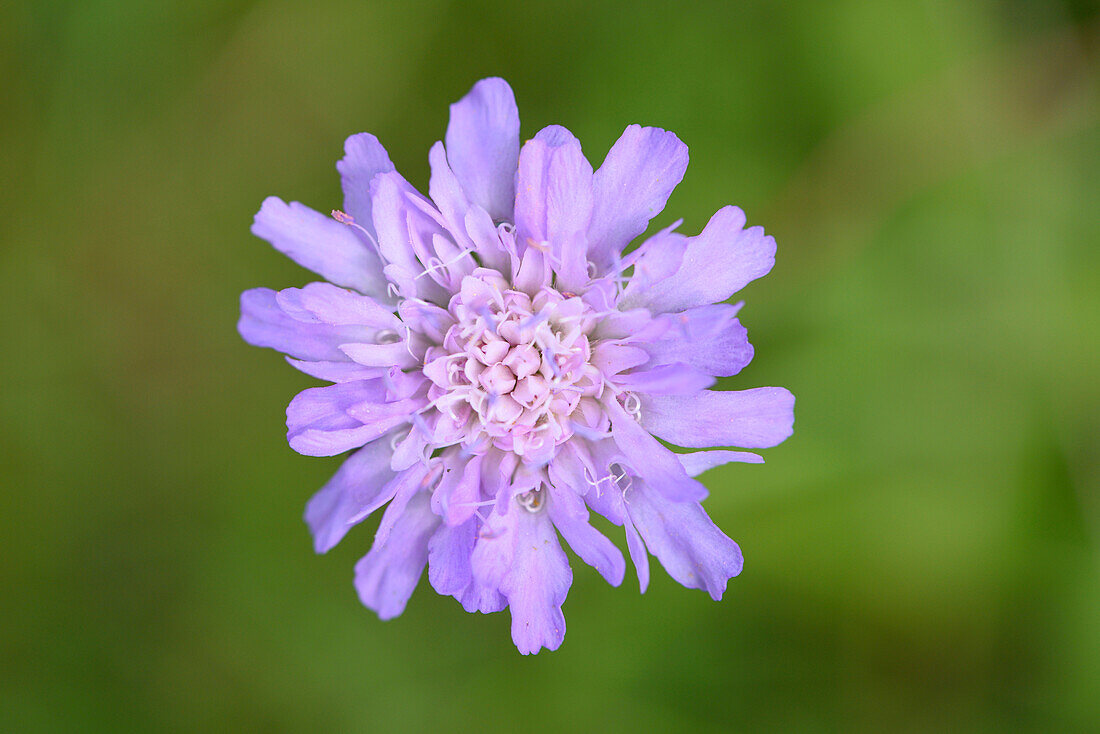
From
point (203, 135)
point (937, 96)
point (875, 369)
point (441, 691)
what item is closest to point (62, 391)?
point (203, 135)

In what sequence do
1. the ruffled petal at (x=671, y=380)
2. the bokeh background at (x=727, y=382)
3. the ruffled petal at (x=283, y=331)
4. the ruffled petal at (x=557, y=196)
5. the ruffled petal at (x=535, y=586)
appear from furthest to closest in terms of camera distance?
1. the bokeh background at (x=727, y=382)
2. the ruffled petal at (x=283, y=331)
3. the ruffled petal at (x=535, y=586)
4. the ruffled petal at (x=557, y=196)
5. the ruffled petal at (x=671, y=380)

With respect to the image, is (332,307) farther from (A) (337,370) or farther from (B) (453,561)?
(B) (453,561)

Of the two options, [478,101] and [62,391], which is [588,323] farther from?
[62,391]

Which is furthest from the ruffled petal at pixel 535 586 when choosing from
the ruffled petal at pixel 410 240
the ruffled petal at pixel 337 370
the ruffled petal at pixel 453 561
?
the ruffled petal at pixel 410 240

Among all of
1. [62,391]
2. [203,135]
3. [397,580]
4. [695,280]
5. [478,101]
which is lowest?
[397,580]

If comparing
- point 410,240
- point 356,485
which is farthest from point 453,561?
point 410,240

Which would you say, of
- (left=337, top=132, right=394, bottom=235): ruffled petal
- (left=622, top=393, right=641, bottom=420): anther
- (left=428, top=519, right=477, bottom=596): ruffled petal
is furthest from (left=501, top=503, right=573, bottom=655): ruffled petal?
(left=337, top=132, right=394, bottom=235): ruffled petal

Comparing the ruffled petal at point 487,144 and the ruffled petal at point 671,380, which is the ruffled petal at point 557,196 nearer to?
the ruffled petal at point 487,144
